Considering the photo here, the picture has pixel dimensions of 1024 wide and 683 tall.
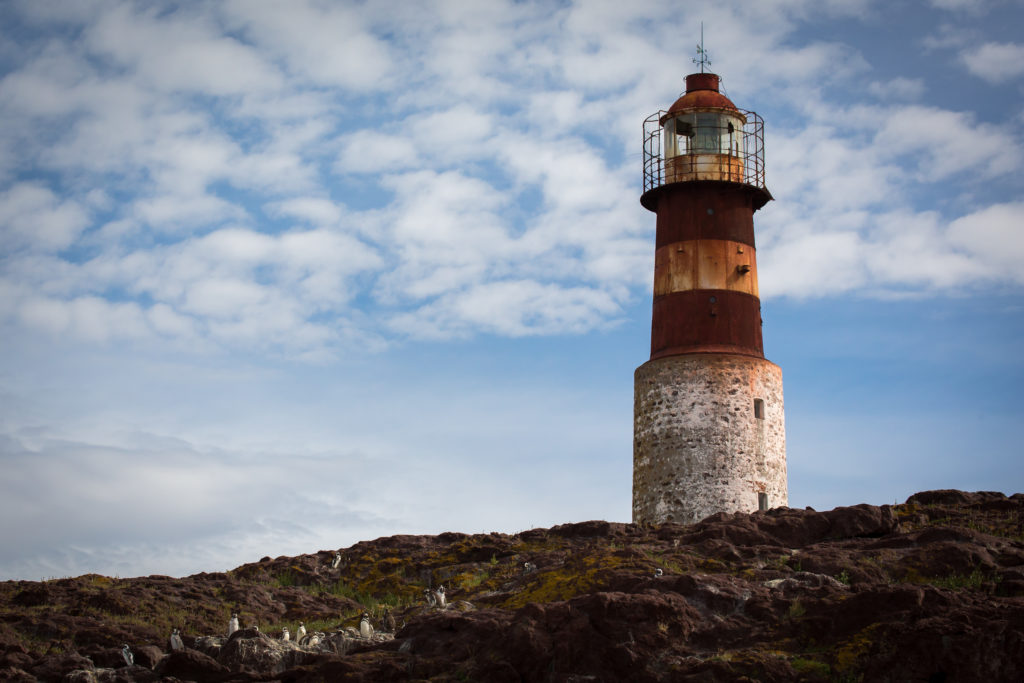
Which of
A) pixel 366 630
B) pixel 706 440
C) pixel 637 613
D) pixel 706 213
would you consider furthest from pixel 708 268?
pixel 637 613

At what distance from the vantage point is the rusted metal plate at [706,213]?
1247 inches

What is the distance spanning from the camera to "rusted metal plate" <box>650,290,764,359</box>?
100 ft

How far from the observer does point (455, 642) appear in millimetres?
15750

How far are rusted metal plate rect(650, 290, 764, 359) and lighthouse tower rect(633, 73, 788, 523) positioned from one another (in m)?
0.03

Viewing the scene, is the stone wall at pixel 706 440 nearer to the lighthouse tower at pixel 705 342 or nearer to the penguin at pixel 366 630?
the lighthouse tower at pixel 705 342

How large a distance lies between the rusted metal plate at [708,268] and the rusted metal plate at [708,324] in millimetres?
242

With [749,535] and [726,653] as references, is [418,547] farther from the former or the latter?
[726,653]

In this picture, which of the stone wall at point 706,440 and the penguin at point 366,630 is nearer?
the penguin at point 366,630

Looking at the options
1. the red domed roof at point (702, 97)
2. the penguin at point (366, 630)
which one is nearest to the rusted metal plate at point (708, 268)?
the red domed roof at point (702, 97)

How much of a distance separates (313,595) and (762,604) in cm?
1204

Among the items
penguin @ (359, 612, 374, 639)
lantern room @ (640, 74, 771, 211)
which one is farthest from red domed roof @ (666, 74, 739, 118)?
penguin @ (359, 612, 374, 639)

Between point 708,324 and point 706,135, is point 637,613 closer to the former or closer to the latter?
point 708,324

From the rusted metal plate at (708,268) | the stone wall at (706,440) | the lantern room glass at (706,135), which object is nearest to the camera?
the stone wall at (706,440)

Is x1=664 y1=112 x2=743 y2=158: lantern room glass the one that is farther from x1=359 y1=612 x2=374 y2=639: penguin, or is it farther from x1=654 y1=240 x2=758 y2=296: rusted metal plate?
x1=359 y1=612 x2=374 y2=639: penguin
